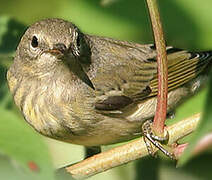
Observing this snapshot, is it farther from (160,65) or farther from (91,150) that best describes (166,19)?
(160,65)

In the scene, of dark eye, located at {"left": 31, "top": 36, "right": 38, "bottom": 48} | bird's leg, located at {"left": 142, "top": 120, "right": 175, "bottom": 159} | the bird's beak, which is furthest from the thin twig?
dark eye, located at {"left": 31, "top": 36, "right": 38, "bottom": 48}

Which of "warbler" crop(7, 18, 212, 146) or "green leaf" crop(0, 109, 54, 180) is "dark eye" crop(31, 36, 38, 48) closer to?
"warbler" crop(7, 18, 212, 146)

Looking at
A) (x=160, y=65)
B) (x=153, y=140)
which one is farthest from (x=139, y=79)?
(x=160, y=65)

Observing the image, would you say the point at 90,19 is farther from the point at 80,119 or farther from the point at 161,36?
the point at 161,36

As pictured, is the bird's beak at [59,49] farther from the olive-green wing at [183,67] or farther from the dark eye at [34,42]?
the olive-green wing at [183,67]

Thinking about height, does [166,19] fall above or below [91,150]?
above
